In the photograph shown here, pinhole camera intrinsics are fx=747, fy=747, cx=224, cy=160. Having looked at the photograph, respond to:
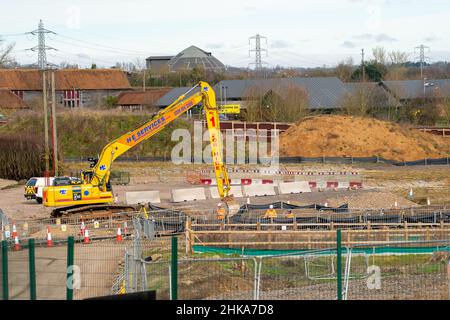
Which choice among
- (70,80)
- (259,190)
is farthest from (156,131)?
(70,80)

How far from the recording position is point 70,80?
350 ft

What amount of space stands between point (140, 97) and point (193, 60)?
5697 cm

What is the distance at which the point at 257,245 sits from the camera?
23391 mm

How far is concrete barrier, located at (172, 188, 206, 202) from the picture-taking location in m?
40.5

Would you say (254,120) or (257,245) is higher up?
(254,120)

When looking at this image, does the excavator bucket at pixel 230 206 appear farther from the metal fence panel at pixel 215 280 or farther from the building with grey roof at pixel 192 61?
the building with grey roof at pixel 192 61

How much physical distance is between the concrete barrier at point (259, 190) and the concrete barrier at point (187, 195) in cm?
268

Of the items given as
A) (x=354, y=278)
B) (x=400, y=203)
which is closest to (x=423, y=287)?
(x=354, y=278)

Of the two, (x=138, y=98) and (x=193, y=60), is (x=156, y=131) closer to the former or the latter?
(x=138, y=98)

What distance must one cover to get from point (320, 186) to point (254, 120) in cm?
3593

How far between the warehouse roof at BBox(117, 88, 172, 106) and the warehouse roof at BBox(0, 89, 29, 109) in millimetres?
13004

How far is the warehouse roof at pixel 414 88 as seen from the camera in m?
98.4

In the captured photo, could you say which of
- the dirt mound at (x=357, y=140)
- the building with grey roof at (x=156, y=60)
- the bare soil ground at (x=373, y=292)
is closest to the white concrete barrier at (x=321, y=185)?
the dirt mound at (x=357, y=140)
